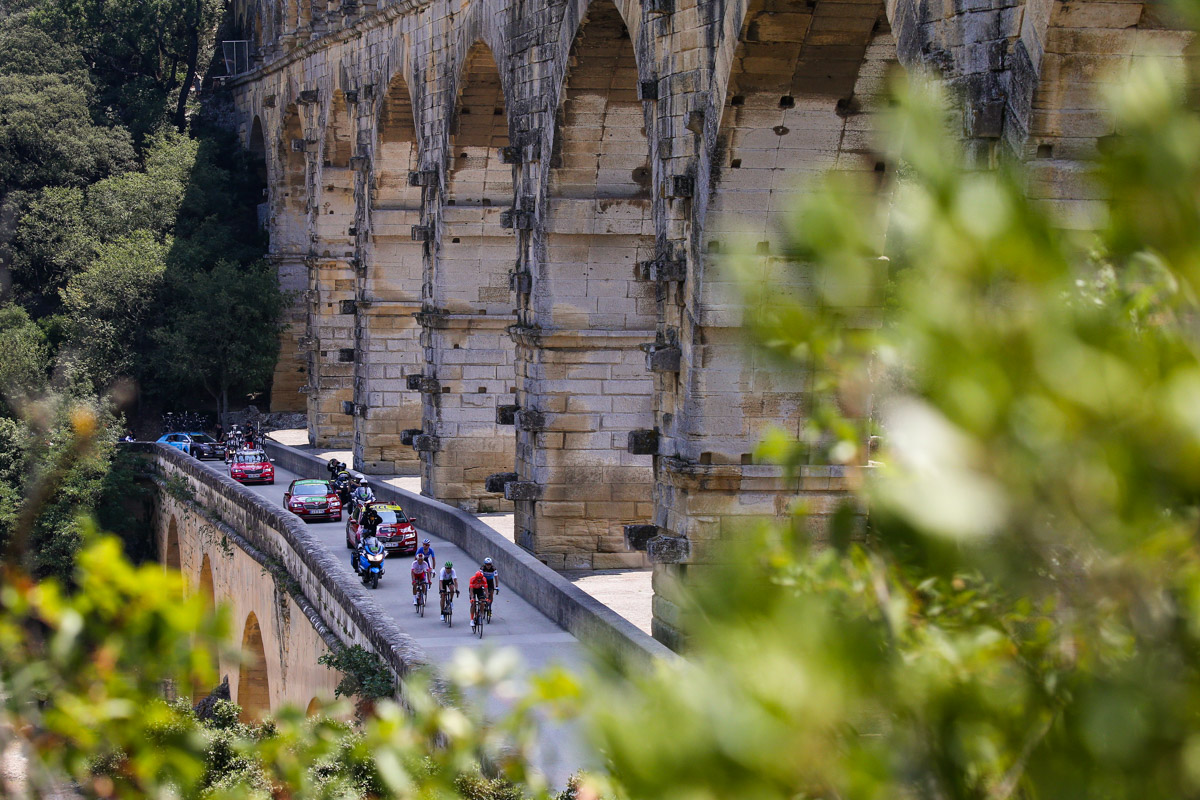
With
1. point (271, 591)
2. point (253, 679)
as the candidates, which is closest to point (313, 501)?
point (253, 679)

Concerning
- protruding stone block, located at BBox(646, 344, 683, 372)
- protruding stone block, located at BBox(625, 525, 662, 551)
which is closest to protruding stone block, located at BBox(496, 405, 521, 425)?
protruding stone block, located at BBox(625, 525, 662, 551)

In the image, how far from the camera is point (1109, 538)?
1679 mm

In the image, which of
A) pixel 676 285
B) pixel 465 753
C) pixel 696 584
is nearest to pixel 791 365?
pixel 696 584

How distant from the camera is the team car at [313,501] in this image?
2334 centimetres

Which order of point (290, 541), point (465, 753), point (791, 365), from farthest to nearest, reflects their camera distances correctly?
point (290, 541)
point (465, 753)
point (791, 365)

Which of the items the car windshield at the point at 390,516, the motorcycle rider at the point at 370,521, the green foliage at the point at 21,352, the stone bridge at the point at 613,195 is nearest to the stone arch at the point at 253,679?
the car windshield at the point at 390,516

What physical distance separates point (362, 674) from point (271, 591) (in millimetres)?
7043

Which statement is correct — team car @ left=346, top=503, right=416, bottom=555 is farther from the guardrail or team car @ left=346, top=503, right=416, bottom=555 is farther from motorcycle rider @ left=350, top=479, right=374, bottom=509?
motorcycle rider @ left=350, top=479, right=374, bottom=509

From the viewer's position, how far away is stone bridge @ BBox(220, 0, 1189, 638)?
8141 millimetres

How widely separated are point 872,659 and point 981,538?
0.67 ft

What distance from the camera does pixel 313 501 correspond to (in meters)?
23.4

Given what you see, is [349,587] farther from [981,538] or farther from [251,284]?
[251,284]

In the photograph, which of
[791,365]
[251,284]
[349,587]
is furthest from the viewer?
[251,284]

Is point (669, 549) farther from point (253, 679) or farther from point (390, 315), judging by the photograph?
point (390, 315)
